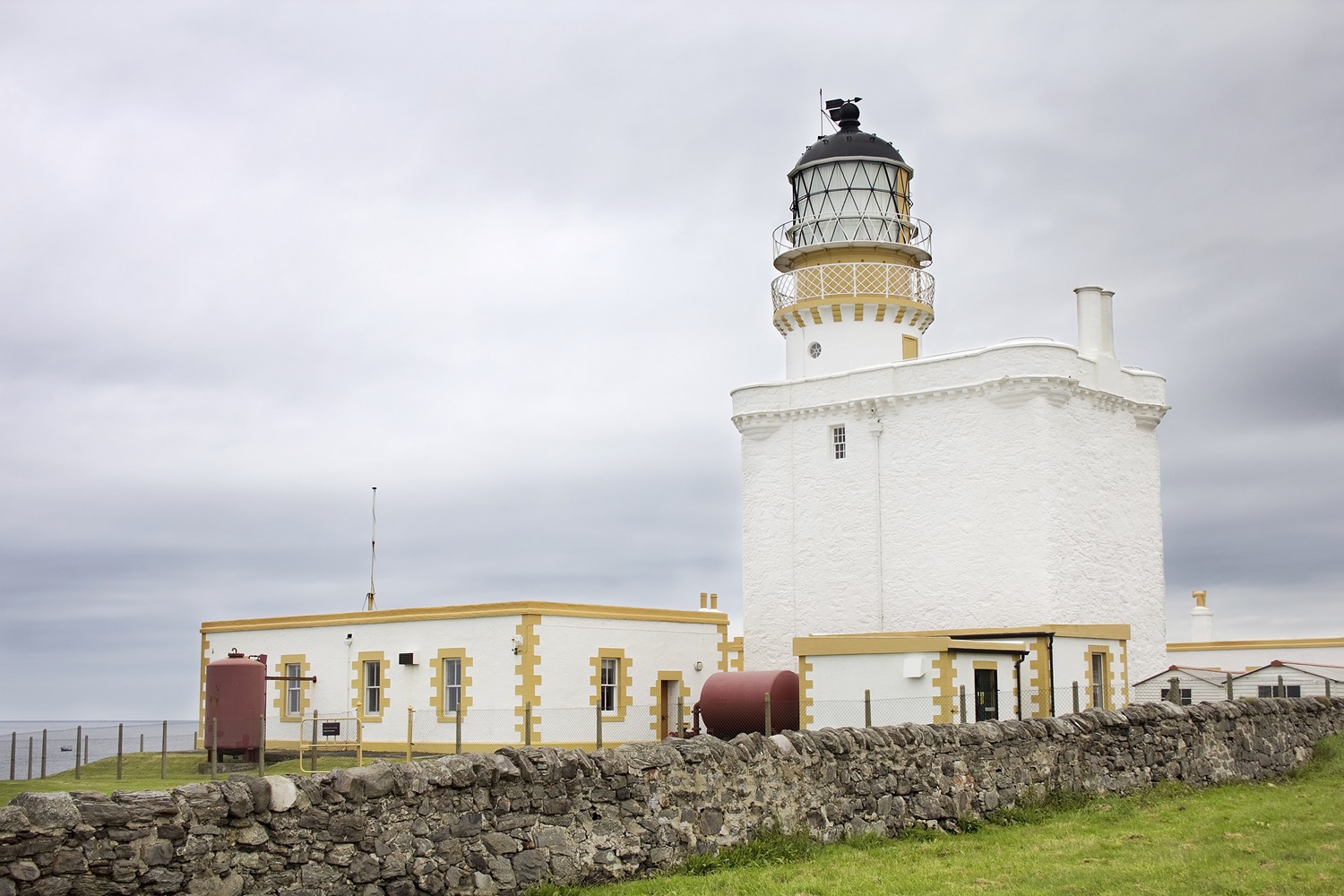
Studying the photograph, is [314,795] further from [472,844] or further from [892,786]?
[892,786]

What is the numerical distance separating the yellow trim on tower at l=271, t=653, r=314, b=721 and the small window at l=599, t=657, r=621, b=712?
295 inches

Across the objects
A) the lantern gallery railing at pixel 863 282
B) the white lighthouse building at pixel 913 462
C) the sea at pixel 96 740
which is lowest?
the sea at pixel 96 740

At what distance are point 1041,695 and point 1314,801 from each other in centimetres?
731

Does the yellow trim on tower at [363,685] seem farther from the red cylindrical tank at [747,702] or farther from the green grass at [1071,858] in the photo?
the green grass at [1071,858]

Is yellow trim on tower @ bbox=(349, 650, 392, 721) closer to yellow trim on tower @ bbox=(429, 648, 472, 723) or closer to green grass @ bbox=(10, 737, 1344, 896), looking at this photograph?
yellow trim on tower @ bbox=(429, 648, 472, 723)

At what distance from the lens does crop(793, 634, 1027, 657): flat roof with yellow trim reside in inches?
842

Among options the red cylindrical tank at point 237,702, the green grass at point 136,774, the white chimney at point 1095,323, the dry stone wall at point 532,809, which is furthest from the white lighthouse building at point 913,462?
the red cylindrical tank at point 237,702

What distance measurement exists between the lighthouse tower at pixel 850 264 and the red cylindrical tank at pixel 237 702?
48.6ft

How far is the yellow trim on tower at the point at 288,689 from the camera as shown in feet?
97.6

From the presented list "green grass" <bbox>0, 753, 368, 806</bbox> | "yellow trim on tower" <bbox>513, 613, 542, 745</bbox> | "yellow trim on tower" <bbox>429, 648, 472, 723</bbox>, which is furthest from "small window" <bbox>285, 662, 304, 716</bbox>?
"yellow trim on tower" <bbox>513, 613, 542, 745</bbox>

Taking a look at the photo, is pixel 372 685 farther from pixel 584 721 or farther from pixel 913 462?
pixel 913 462

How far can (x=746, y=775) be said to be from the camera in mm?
12180

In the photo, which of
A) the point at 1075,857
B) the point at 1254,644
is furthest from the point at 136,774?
the point at 1254,644

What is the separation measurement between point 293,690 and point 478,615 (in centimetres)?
690
